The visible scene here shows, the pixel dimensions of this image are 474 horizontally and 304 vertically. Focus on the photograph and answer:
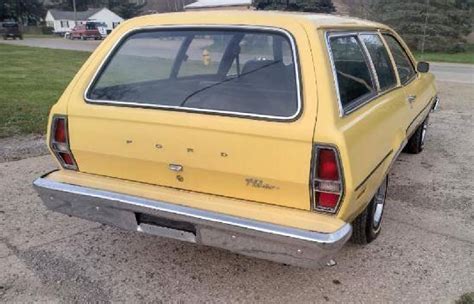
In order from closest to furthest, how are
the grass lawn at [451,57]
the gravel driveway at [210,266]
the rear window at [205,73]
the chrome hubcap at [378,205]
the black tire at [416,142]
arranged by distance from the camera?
1. the rear window at [205,73]
2. the gravel driveway at [210,266]
3. the chrome hubcap at [378,205]
4. the black tire at [416,142]
5. the grass lawn at [451,57]

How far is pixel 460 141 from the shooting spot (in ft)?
22.0

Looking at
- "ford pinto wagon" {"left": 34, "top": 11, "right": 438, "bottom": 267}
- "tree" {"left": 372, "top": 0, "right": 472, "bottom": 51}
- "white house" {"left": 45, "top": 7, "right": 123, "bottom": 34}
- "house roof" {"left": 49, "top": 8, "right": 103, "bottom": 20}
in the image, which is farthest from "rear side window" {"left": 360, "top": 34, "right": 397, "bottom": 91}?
"house roof" {"left": 49, "top": 8, "right": 103, "bottom": 20}

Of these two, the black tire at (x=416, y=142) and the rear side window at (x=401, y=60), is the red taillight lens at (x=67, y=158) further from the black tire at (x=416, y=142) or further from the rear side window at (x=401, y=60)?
the black tire at (x=416, y=142)

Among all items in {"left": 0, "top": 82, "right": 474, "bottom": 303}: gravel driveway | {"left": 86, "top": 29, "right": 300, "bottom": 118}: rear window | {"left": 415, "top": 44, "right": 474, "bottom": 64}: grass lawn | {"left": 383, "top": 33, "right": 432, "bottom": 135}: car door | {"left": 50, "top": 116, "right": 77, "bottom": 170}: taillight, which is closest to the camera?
{"left": 86, "top": 29, "right": 300, "bottom": 118}: rear window

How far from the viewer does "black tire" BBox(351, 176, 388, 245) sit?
329 cm

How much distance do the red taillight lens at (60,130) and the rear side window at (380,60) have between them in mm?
2260

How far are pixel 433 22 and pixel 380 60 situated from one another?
87.5 feet

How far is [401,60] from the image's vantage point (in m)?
4.79

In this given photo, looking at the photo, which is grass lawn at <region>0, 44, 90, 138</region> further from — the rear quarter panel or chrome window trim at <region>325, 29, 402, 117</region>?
the rear quarter panel

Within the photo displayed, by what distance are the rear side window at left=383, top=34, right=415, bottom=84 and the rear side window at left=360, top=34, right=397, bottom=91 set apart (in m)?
0.34

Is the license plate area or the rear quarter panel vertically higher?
the rear quarter panel

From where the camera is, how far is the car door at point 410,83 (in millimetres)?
4324

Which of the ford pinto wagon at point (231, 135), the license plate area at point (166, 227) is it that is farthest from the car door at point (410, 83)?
the license plate area at point (166, 227)

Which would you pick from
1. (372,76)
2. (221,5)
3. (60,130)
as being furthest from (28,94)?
(221,5)
